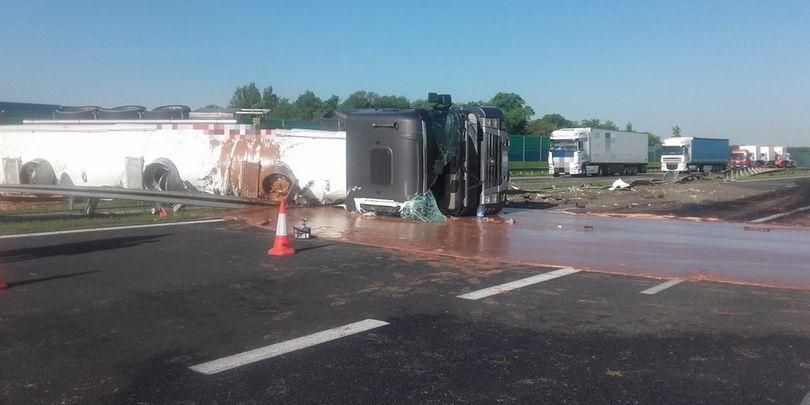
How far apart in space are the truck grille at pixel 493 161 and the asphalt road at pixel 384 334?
622cm

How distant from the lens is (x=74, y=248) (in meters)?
10.1

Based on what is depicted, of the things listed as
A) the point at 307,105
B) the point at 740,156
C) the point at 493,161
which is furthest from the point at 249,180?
the point at 740,156

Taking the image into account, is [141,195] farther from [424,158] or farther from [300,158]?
[424,158]

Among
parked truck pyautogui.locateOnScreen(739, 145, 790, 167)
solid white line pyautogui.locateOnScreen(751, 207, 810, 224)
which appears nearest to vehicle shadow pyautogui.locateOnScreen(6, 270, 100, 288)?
solid white line pyautogui.locateOnScreen(751, 207, 810, 224)

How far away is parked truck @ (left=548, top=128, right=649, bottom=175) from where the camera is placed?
48906mm

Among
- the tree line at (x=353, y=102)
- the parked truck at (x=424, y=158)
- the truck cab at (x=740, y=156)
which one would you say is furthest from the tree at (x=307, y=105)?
the parked truck at (x=424, y=158)

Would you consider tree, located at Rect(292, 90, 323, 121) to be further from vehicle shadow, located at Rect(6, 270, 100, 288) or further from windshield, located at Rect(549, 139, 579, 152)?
vehicle shadow, located at Rect(6, 270, 100, 288)

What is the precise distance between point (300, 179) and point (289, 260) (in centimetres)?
700

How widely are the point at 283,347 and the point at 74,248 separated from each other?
232 inches

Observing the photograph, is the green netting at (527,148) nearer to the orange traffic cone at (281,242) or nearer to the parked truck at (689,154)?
the parked truck at (689,154)

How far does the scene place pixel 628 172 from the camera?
57.0 metres

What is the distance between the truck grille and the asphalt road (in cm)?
622

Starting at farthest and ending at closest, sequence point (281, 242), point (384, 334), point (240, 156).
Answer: point (240, 156)
point (281, 242)
point (384, 334)

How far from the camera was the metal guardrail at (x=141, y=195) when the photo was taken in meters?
14.0
